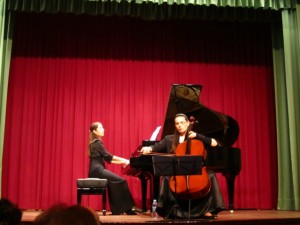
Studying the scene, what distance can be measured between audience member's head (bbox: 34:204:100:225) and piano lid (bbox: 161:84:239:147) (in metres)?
4.63

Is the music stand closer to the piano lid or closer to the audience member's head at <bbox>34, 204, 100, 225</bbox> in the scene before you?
the piano lid

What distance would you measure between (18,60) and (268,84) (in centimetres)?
470

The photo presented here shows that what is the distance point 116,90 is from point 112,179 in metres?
2.22

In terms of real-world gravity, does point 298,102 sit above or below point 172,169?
above

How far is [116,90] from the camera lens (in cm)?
805

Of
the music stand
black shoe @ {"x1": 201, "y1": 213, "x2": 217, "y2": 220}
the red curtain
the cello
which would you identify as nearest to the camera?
the music stand

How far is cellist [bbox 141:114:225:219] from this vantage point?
5.04 m

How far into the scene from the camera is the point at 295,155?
22.7 feet

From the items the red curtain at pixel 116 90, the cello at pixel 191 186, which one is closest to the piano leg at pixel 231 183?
the red curtain at pixel 116 90

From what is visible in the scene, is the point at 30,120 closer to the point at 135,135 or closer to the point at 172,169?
the point at 135,135

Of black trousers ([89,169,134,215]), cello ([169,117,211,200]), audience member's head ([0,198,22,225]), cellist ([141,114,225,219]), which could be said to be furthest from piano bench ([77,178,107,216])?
audience member's head ([0,198,22,225])

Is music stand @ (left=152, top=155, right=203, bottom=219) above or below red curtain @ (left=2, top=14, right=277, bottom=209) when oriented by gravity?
below

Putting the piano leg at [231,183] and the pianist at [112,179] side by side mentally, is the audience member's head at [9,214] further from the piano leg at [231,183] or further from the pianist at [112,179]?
the piano leg at [231,183]

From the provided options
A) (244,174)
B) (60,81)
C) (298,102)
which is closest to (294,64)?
(298,102)
